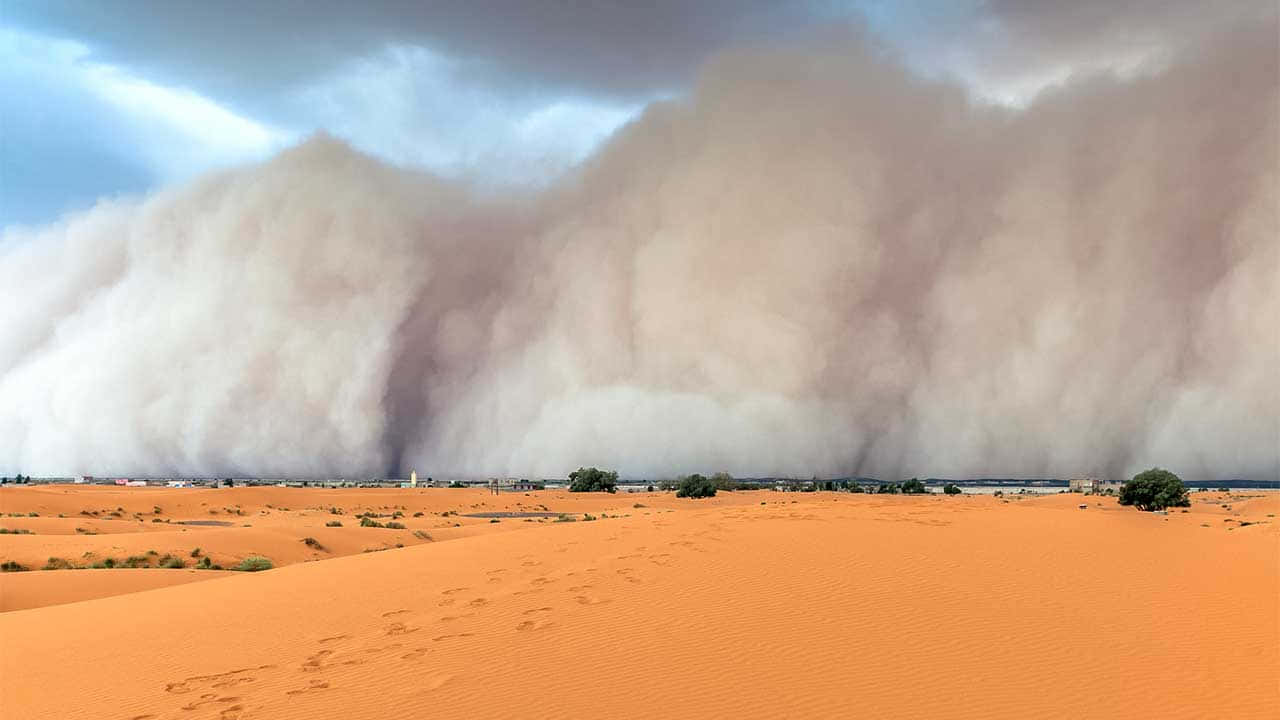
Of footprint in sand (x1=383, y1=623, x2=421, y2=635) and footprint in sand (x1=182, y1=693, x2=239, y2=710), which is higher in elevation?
footprint in sand (x1=383, y1=623, x2=421, y2=635)

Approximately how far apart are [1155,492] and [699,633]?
47.6m

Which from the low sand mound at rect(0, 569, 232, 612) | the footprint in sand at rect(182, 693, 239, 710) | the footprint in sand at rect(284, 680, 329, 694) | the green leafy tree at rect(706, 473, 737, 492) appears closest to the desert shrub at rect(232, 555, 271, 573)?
the low sand mound at rect(0, 569, 232, 612)

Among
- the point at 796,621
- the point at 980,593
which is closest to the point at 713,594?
the point at 796,621

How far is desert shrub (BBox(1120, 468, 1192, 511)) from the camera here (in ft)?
151

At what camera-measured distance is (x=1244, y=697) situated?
7258mm

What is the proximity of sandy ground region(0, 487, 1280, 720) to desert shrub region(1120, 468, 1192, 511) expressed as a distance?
3290 centimetres

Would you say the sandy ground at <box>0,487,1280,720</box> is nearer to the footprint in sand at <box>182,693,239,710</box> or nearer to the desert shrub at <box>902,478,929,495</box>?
the footprint in sand at <box>182,693,239,710</box>

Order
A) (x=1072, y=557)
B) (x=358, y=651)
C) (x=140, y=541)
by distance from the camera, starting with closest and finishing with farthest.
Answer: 1. (x=358, y=651)
2. (x=1072, y=557)
3. (x=140, y=541)

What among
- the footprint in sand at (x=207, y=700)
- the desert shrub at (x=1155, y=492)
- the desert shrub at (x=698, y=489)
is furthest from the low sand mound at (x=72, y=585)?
the desert shrub at (x=698, y=489)

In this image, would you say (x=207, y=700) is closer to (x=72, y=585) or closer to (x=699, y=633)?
(x=699, y=633)

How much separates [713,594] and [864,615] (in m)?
2.15

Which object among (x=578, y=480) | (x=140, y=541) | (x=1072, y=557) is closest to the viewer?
(x=1072, y=557)

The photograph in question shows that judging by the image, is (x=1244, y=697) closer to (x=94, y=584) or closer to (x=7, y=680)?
(x=7, y=680)

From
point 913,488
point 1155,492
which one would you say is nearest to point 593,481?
point 913,488
